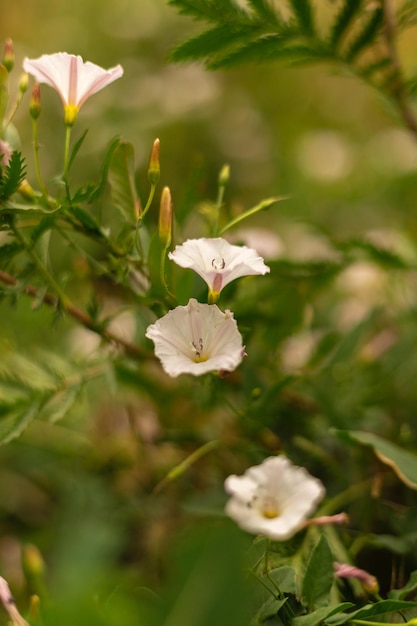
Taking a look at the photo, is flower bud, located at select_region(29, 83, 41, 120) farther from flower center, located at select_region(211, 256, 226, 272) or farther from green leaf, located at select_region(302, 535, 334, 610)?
green leaf, located at select_region(302, 535, 334, 610)

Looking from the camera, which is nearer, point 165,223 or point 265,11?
point 165,223

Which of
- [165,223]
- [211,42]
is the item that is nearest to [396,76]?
[211,42]

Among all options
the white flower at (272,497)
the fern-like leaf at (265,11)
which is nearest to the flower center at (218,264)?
the white flower at (272,497)

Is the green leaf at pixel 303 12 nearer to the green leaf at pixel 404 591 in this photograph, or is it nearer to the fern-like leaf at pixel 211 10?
the fern-like leaf at pixel 211 10

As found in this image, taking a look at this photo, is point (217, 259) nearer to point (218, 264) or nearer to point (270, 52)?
point (218, 264)

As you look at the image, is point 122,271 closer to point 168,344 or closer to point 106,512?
point 168,344

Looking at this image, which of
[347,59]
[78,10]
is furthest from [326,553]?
[78,10]
